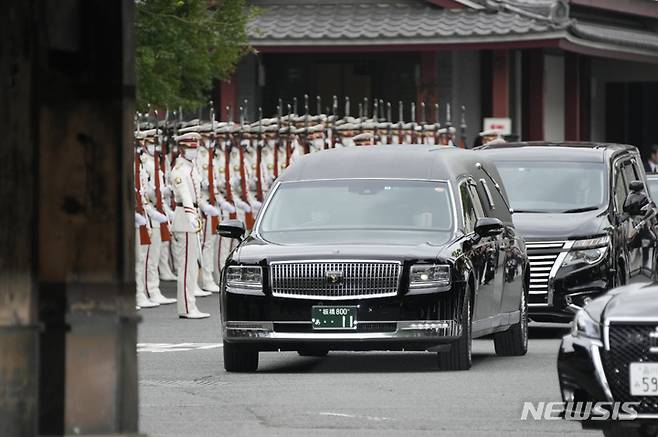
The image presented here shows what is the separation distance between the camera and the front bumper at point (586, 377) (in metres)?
10.8

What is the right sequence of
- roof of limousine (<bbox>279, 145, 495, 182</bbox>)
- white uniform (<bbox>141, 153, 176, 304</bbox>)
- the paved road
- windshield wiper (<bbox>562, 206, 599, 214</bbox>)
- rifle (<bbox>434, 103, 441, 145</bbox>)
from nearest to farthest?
1. the paved road
2. roof of limousine (<bbox>279, 145, 495, 182</bbox>)
3. windshield wiper (<bbox>562, 206, 599, 214</bbox>)
4. white uniform (<bbox>141, 153, 176, 304</bbox>)
5. rifle (<bbox>434, 103, 441, 145</bbox>)

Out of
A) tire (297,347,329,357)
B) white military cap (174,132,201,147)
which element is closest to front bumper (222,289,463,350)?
tire (297,347,329,357)

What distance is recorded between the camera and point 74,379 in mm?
8031

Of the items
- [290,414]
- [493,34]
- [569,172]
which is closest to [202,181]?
[569,172]

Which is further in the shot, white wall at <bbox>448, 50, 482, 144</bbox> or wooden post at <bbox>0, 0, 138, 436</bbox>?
white wall at <bbox>448, 50, 482, 144</bbox>

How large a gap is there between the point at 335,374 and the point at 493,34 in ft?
72.8

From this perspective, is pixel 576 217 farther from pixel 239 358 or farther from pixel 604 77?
pixel 604 77

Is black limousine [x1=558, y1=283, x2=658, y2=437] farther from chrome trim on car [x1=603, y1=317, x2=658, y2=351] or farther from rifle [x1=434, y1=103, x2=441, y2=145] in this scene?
rifle [x1=434, y1=103, x2=441, y2=145]

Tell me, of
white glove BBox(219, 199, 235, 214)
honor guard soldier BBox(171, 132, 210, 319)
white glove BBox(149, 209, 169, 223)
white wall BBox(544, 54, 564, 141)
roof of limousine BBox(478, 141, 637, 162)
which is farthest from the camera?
white wall BBox(544, 54, 564, 141)

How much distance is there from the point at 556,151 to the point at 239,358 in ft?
20.4

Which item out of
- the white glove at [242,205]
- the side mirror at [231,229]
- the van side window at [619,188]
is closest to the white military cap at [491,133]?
the white glove at [242,205]

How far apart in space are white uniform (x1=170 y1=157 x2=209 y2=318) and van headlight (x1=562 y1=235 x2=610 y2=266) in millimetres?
5176

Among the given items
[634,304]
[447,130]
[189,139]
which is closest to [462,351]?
[634,304]

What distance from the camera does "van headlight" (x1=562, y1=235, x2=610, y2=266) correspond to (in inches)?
771
